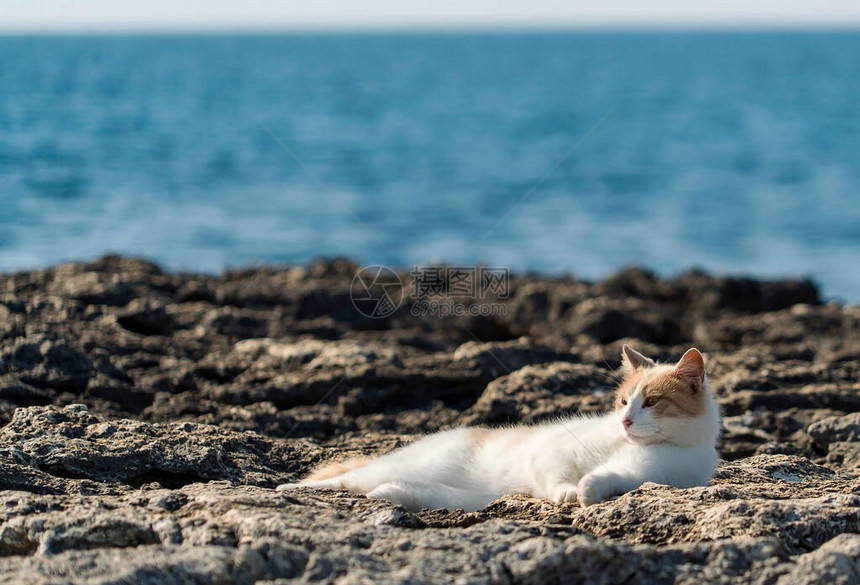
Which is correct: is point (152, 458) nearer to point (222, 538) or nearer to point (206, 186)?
point (222, 538)

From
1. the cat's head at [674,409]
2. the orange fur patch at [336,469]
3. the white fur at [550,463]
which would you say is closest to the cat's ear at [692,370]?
the cat's head at [674,409]

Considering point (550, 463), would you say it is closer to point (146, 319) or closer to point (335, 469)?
point (335, 469)

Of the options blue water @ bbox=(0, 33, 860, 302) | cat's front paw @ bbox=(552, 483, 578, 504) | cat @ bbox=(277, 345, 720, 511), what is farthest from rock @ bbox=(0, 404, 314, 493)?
blue water @ bbox=(0, 33, 860, 302)

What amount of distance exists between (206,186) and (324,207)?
13.6 ft

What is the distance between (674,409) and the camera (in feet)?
12.5

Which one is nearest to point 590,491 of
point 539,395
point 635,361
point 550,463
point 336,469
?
point 550,463

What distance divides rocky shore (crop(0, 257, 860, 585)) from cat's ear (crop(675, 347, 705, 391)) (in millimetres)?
465

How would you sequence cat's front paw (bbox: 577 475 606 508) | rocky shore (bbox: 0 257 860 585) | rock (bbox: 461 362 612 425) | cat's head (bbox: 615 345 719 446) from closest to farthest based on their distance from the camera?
rocky shore (bbox: 0 257 860 585)
cat's front paw (bbox: 577 475 606 508)
cat's head (bbox: 615 345 719 446)
rock (bbox: 461 362 612 425)

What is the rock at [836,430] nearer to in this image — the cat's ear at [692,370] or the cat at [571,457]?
the cat at [571,457]

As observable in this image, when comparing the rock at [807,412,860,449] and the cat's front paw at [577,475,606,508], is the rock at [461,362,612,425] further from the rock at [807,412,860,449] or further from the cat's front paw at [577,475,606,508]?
the cat's front paw at [577,475,606,508]

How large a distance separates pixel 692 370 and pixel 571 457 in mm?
671

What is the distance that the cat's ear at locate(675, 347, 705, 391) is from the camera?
381 centimetres

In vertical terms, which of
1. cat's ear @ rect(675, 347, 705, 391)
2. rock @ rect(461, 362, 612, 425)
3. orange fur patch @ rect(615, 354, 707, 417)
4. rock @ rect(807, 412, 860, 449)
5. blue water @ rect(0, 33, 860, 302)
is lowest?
rock @ rect(807, 412, 860, 449)

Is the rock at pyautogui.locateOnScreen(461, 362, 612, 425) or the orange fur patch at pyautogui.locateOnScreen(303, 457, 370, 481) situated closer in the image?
the orange fur patch at pyautogui.locateOnScreen(303, 457, 370, 481)
